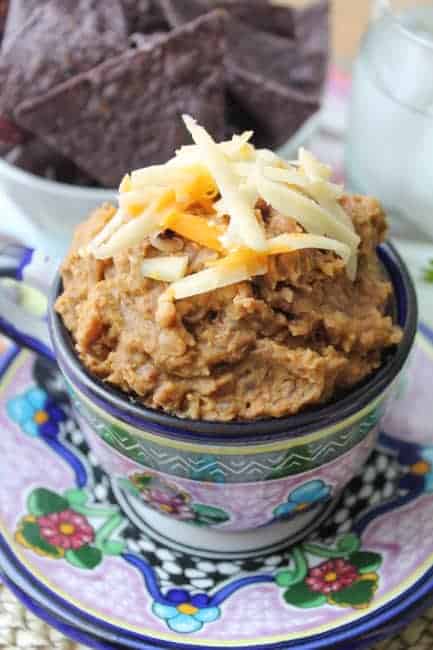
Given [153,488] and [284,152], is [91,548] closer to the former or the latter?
[153,488]

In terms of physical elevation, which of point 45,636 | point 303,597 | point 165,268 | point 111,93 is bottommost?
point 45,636

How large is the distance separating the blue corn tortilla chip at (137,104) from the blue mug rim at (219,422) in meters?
0.63

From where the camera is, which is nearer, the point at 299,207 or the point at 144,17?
the point at 299,207

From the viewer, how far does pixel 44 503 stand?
1.21m

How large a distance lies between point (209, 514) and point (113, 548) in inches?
6.3

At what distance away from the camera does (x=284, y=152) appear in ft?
5.79

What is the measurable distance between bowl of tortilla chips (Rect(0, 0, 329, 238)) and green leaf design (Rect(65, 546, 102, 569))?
77 cm

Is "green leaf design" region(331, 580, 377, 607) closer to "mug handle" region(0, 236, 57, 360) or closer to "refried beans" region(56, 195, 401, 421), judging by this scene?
"refried beans" region(56, 195, 401, 421)

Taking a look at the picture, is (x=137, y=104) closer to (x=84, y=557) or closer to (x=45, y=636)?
(x=84, y=557)

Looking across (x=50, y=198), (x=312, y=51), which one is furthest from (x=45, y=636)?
(x=312, y=51)

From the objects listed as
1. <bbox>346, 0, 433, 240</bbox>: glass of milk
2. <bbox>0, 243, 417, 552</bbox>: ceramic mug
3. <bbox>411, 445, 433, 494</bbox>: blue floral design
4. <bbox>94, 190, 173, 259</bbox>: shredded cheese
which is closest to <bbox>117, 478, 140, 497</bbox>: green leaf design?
<bbox>0, 243, 417, 552</bbox>: ceramic mug

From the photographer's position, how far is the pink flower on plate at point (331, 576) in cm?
107

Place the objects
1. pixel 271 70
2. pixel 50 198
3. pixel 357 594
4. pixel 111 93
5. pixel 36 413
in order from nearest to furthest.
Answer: pixel 357 594, pixel 36 413, pixel 111 93, pixel 50 198, pixel 271 70

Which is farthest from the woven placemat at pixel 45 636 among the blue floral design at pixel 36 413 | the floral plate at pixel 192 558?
the blue floral design at pixel 36 413
